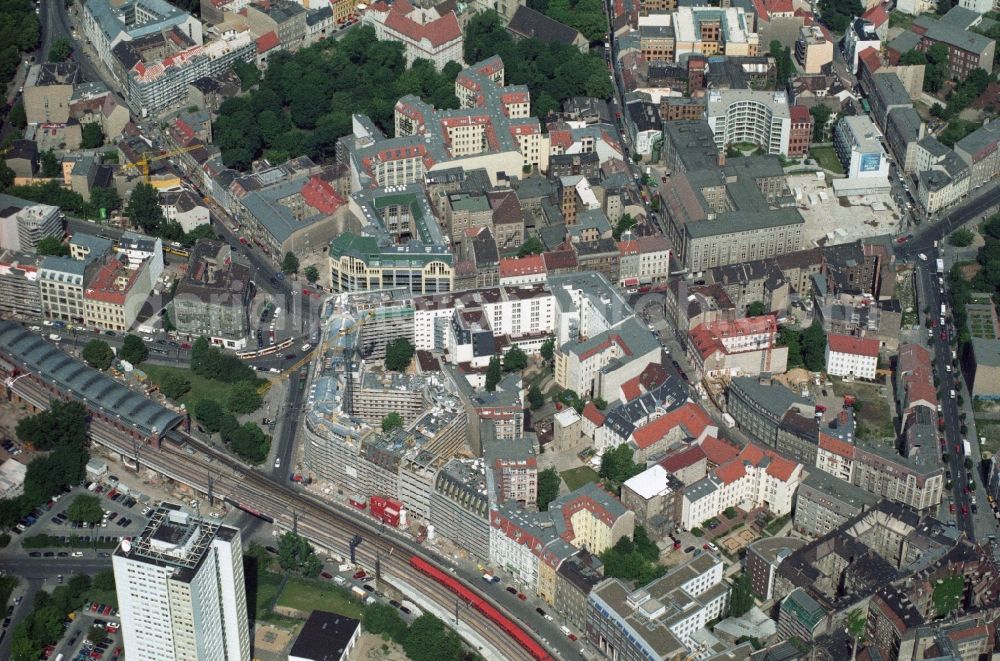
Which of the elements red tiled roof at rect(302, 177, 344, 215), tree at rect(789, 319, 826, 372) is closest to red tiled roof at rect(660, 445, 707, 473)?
tree at rect(789, 319, 826, 372)

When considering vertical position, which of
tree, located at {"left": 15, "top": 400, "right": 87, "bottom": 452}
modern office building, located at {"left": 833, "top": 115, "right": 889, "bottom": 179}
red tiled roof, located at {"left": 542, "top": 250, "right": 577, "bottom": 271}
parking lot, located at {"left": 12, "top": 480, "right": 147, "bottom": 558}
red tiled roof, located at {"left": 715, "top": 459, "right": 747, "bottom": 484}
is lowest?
parking lot, located at {"left": 12, "top": 480, "right": 147, "bottom": 558}

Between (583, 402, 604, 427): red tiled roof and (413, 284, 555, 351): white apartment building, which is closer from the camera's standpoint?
(583, 402, 604, 427): red tiled roof

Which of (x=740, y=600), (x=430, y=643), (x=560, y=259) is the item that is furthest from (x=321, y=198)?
(x=740, y=600)

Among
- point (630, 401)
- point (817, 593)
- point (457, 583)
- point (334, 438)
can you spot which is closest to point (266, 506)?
point (334, 438)

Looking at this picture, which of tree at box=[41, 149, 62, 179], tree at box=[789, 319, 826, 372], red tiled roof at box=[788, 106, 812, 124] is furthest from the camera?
red tiled roof at box=[788, 106, 812, 124]

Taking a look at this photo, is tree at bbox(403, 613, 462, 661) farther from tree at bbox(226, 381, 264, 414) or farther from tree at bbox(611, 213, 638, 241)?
tree at bbox(611, 213, 638, 241)

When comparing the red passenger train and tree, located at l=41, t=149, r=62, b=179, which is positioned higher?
tree, located at l=41, t=149, r=62, b=179
